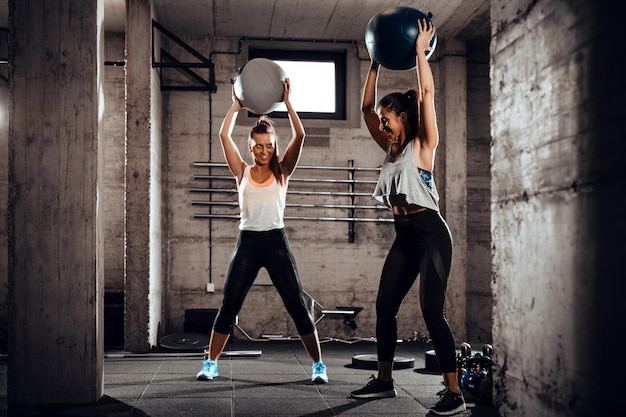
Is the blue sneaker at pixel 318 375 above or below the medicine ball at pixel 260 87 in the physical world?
below

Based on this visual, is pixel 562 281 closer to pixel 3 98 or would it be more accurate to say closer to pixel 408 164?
pixel 408 164

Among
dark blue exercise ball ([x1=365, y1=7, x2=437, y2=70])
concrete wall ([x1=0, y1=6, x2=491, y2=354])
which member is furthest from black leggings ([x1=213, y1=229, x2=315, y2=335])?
concrete wall ([x1=0, y1=6, x2=491, y2=354])

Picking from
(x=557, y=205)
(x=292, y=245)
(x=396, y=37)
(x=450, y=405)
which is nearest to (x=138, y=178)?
(x=292, y=245)

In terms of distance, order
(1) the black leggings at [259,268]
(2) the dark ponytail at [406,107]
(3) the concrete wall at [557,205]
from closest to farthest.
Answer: (3) the concrete wall at [557,205]
(2) the dark ponytail at [406,107]
(1) the black leggings at [259,268]

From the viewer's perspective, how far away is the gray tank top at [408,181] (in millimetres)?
3188

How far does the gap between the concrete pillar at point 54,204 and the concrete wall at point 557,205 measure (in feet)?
6.77

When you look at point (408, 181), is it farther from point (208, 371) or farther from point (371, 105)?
point (208, 371)

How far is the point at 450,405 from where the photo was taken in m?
3.15

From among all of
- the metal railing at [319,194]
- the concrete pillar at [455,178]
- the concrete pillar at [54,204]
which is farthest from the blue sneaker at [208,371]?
the concrete pillar at [455,178]

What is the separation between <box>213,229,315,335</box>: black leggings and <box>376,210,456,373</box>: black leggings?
2.52 ft

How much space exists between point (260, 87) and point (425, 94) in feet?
4.21

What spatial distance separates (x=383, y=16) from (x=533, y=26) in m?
0.99

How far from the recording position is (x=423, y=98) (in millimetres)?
3174

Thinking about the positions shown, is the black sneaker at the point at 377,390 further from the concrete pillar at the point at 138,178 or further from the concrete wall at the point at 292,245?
the concrete wall at the point at 292,245
